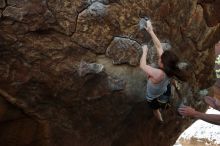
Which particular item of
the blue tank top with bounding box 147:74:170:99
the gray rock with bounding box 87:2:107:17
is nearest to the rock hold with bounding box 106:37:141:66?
the gray rock with bounding box 87:2:107:17

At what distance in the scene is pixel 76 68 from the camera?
5586 mm

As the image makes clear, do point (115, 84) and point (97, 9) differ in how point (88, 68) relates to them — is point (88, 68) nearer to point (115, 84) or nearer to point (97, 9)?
point (115, 84)

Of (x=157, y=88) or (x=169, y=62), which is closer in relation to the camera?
(x=169, y=62)

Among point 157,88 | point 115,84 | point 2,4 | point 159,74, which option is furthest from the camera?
point 115,84

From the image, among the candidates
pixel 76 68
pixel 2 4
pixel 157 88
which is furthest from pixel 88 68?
pixel 2 4

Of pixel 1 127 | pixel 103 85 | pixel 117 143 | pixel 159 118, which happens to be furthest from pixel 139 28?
pixel 1 127

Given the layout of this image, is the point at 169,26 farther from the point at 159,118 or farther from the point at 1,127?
the point at 1,127

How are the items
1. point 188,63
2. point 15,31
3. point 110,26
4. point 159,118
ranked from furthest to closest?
point 188,63
point 159,118
point 110,26
point 15,31

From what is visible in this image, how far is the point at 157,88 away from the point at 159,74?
0.24 meters

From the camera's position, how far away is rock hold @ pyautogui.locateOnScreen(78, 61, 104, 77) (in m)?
5.59

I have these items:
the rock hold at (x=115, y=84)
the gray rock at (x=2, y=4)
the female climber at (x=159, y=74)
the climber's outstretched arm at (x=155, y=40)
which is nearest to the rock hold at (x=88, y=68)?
the rock hold at (x=115, y=84)

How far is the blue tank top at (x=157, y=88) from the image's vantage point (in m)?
5.34

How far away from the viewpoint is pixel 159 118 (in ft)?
20.4

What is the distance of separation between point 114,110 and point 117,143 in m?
0.71
